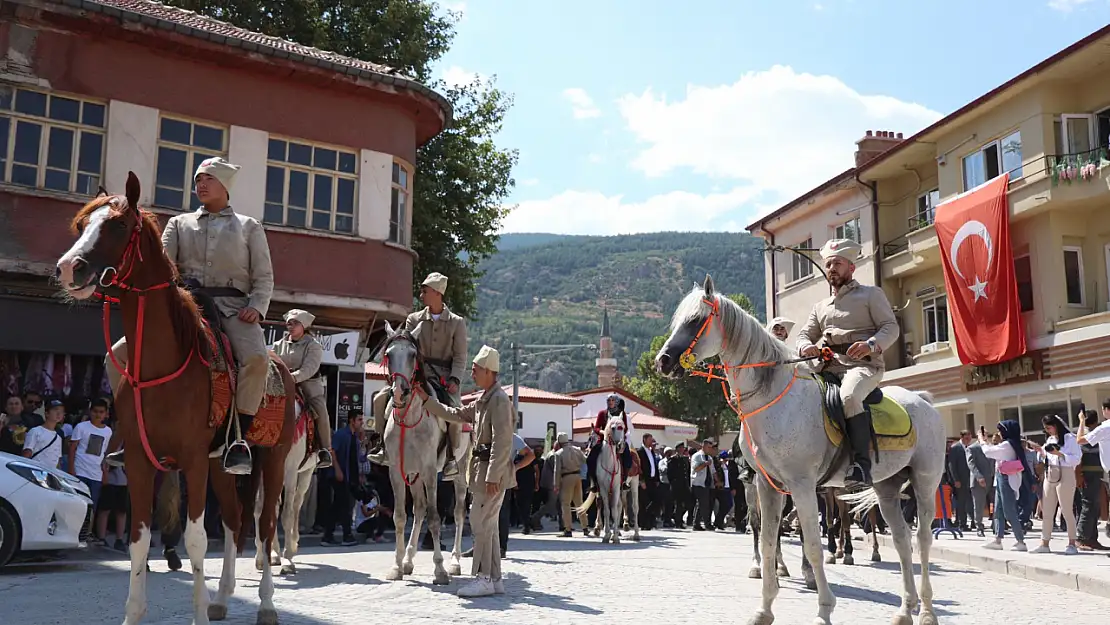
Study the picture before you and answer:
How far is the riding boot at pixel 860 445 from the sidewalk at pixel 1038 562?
311 cm

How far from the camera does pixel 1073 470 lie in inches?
595

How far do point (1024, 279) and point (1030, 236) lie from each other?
138 centimetres

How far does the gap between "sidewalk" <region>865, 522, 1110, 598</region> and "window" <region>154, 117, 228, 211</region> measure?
14767 millimetres

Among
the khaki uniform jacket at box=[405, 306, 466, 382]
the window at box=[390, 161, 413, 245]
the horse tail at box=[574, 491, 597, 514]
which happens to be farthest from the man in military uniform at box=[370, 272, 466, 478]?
the window at box=[390, 161, 413, 245]

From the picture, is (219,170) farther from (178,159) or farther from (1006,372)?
(1006,372)

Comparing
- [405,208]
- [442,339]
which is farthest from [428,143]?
[442,339]

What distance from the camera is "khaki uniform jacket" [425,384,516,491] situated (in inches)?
354

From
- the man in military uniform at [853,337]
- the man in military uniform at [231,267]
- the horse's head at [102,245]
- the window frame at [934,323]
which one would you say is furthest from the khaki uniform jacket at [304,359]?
the window frame at [934,323]

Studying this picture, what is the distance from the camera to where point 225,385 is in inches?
271

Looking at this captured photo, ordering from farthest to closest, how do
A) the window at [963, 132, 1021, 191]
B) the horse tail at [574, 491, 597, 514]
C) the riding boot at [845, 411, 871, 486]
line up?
the window at [963, 132, 1021, 191] < the horse tail at [574, 491, 597, 514] < the riding boot at [845, 411, 871, 486]

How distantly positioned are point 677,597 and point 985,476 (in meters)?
12.7

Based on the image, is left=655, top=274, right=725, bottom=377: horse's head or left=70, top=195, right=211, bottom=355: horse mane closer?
left=70, top=195, right=211, bottom=355: horse mane

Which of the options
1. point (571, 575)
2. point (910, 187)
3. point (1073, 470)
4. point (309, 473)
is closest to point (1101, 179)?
point (910, 187)

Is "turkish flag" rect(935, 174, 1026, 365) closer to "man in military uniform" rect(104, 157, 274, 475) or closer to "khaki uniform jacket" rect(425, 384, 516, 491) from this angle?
"khaki uniform jacket" rect(425, 384, 516, 491)
